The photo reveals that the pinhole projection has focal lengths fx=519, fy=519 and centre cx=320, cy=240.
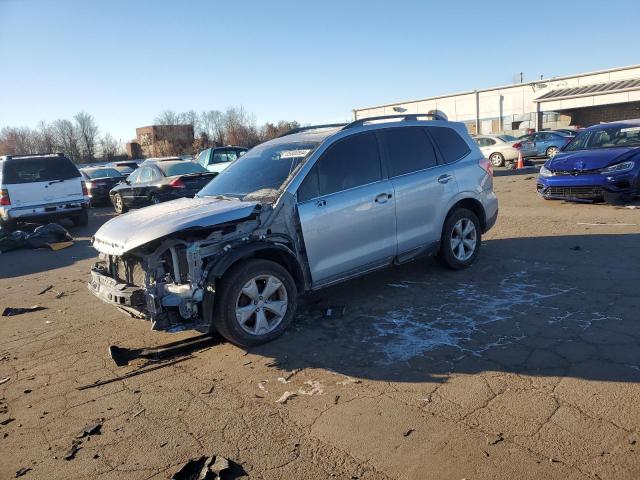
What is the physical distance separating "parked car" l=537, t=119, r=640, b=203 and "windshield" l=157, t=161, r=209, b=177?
891 centimetres

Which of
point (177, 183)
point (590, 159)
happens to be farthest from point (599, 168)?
point (177, 183)

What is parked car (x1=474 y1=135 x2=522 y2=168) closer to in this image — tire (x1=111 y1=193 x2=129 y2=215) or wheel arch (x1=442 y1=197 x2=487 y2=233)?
tire (x1=111 y1=193 x2=129 y2=215)

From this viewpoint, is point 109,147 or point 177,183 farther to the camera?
point 109,147

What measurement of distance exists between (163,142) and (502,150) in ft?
185

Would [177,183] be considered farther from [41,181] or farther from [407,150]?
[407,150]

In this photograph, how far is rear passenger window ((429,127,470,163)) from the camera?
21.4 feet

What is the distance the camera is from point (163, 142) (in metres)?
Answer: 70.8

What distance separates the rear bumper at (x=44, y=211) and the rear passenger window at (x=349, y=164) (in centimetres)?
1033

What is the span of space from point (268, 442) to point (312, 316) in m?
2.23

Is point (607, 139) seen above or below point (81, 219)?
above

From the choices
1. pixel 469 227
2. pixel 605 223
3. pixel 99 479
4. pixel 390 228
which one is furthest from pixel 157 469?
pixel 605 223

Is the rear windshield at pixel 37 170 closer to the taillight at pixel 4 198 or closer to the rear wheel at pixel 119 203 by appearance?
the taillight at pixel 4 198

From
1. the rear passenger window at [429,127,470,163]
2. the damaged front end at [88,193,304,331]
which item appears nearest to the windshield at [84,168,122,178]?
the rear passenger window at [429,127,470,163]

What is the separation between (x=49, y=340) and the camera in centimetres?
546
